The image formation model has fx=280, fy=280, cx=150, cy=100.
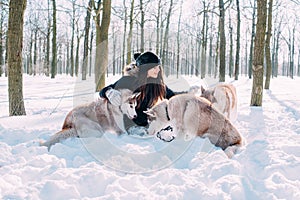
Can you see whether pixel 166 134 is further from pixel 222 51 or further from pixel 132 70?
pixel 222 51

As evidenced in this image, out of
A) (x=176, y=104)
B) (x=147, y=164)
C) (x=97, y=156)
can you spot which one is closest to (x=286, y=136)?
(x=176, y=104)

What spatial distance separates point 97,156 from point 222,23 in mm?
13262

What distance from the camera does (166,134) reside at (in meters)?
3.78

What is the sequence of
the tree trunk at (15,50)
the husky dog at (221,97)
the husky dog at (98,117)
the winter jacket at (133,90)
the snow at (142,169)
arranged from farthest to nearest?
the tree trunk at (15,50), the husky dog at (221,97), the winter jacket at (133,90), the husky dog at (98,117), the snow at (142,169)

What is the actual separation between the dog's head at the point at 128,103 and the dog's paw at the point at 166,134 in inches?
19.0

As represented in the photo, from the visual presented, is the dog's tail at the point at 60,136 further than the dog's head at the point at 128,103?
No

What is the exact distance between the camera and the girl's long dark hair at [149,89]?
440cm

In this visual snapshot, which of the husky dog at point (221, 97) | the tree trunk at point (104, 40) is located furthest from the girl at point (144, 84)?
the tree trunk at point (104, 40)

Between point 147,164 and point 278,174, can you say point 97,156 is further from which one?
point 278,174

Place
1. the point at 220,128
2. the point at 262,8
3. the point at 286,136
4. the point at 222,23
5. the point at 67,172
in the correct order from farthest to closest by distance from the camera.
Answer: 1. the point at 222,23
2. the point at 262,8
3. the point at 286,136
4. the point at 220,128
5. the point at 67,172

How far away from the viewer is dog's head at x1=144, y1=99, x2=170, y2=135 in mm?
3846

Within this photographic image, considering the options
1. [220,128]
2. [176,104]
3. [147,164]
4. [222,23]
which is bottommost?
[147,164]

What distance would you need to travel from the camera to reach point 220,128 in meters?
3.52

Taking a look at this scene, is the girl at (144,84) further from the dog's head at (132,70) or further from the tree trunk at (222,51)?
the tree trunk at (222,51)
